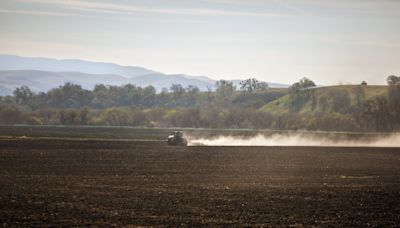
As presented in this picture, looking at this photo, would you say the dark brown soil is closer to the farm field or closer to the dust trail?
the farm field

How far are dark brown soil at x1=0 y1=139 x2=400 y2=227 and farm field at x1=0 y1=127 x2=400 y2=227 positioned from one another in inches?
1.7

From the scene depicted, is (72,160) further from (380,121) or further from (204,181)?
(380,121)

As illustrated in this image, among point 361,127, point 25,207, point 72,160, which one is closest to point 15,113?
point 361,127

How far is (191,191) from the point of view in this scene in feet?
130

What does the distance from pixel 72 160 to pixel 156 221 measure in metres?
30.9

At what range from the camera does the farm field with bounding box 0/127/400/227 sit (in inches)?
1204

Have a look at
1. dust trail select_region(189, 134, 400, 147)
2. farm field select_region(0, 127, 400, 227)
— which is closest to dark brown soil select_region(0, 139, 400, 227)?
farm field select_region(0, 127, 400, 227)

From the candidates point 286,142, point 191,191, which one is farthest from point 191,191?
point 286,142

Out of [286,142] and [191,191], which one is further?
[286,142]

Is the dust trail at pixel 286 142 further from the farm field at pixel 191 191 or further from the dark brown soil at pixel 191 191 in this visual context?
the farm field at pixel 191 191

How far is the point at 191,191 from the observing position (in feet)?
130

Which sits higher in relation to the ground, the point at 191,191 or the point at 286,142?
the point at 286,142

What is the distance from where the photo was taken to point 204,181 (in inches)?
1789

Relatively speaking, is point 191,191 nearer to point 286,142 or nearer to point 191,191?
point 191,191
